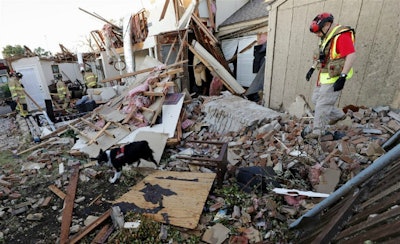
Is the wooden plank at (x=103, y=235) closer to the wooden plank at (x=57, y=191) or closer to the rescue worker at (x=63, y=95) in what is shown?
the wooden plank at (x=57, y=191)

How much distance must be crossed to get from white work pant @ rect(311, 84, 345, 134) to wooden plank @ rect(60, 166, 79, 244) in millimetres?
4093

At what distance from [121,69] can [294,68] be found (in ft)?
33.1

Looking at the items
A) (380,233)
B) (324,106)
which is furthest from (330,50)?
(380,233)

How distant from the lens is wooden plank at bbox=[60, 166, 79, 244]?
2748 millimetres

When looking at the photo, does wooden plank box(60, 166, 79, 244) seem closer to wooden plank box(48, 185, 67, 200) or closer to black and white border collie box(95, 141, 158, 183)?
wooden plank box(48, 185, 67, 200)

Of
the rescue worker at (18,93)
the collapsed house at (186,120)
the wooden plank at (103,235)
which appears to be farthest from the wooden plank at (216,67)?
the rescue worker at (18,93)

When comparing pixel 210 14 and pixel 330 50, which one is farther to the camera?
pixel 210 14

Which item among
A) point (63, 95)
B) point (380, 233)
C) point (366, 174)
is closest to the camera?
point (380, 233)

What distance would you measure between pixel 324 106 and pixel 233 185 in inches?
76.2

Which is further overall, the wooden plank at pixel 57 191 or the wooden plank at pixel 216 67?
the wooden plank at pixel 216 67

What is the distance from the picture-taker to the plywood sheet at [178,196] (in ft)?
8.63

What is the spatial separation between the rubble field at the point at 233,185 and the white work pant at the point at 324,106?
0.21 metres

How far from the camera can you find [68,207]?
323cm

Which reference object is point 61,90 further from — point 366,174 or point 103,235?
point 366,174
